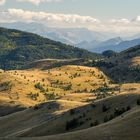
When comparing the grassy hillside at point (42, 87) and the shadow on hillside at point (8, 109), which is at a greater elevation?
the grassy hillside at point (42, 87)

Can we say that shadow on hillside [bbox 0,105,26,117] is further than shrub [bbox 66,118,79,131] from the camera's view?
Yes

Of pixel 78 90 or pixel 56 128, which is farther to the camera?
pixel 78 90

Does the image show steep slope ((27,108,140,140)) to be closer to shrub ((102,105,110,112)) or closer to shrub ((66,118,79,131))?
shrub ((66,118,79,131))

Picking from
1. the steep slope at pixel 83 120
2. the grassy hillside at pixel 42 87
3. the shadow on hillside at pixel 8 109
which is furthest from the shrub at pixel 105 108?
the grassy hillside at pixel 42 87

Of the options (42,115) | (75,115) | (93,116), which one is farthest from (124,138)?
(42,115)

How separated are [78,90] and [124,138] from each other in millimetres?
139057

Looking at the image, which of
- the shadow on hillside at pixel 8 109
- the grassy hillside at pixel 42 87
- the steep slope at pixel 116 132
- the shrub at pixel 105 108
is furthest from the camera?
the grassy hillside at pixel 42 87

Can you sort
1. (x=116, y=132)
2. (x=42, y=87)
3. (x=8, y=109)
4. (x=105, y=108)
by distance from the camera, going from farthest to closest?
(x=42, y=87), (x=8, y=109), (x=105, y=108), (x=116, y=132)

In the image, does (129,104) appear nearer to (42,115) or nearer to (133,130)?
(133,130)

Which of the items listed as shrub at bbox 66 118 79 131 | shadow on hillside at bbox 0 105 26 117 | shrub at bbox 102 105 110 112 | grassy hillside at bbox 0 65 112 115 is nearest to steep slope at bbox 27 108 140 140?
shrub at bbox 66 118 79 131

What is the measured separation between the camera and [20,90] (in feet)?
570

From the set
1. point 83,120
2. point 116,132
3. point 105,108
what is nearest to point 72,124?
point 83,120

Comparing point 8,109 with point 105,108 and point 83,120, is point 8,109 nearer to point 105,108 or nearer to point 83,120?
point 105,108

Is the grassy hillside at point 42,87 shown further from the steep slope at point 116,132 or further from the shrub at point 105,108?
the steep slope at point 116,132
